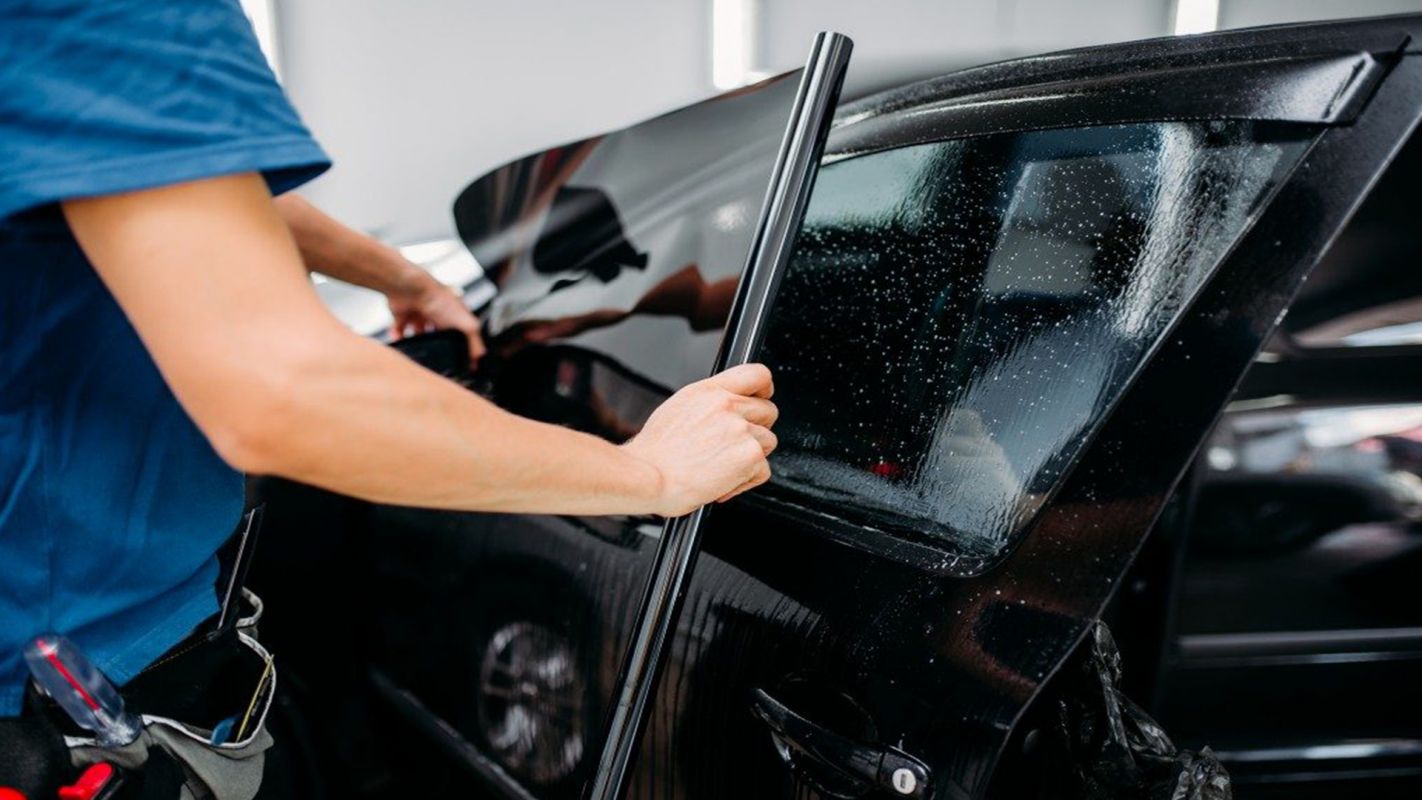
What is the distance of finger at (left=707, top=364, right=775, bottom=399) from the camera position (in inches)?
31.5

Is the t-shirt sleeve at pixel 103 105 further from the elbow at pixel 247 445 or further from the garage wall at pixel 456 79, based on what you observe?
the garage wall at pixel 456 79

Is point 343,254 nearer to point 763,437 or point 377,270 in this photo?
Answer: point 377,270

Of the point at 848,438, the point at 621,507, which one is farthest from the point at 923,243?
the point at 621,507

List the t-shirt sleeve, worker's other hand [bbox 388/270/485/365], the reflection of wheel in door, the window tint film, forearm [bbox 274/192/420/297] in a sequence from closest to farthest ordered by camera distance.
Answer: the t-shirt sleeve
the window tint film
the reflection of wheel in door
forearm [bbox 274/192/420/297]
worker's other hand [bbox 388/270/485/365]

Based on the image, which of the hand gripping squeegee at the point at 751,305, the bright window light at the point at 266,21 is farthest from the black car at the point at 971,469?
the bright window light at the point at 266,21

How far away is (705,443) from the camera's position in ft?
2.50

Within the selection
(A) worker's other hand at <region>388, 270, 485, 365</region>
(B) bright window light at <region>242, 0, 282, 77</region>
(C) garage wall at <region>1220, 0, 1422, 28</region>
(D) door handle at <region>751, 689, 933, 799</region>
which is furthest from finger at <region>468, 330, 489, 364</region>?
(C) garage wall at <region>1220, 0, 1422, 28</region>

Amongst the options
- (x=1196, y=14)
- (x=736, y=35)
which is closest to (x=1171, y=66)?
(x=736, y=35)

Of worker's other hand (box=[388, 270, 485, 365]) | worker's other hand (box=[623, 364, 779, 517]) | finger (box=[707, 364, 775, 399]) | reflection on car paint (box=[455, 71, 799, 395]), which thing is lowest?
worker's other hand (box=[623, 364, 779, 517])

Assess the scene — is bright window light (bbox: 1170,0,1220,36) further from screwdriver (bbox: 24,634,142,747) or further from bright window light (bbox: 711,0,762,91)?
screwdriver (bbox: 24,634,142,747)

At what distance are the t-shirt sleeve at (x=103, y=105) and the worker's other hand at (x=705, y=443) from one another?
0.34m

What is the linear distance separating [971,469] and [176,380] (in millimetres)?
604

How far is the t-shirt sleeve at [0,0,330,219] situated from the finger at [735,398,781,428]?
39 cm

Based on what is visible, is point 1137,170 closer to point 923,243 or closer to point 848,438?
point 923,243
